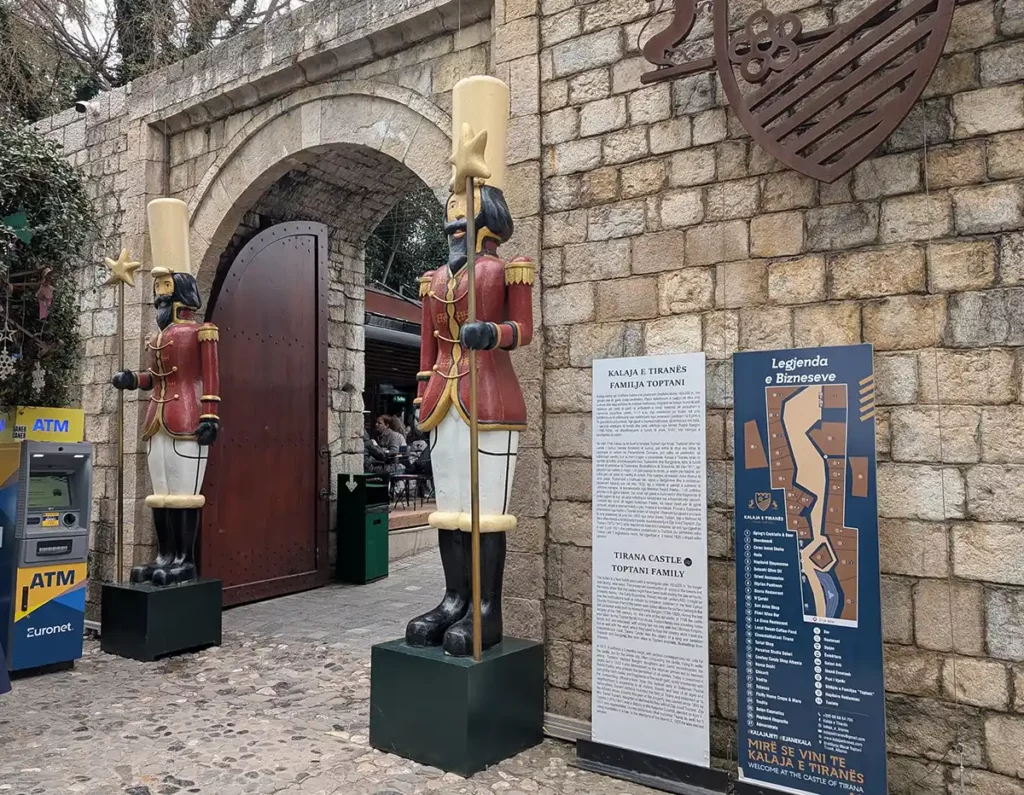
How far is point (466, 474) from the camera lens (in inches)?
134

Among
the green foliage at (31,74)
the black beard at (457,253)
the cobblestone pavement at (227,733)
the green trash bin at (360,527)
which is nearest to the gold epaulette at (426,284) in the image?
the black beard at (457,253)

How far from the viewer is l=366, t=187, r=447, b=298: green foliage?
14.6 meters

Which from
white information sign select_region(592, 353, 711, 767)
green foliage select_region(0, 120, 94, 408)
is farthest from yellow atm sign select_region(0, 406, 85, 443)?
white information sign select_region(592, 353, 711, 767)

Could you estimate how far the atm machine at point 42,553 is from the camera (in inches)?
184

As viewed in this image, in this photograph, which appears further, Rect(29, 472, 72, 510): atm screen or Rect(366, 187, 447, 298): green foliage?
Rect(366, 187, 447, 298): green foliage

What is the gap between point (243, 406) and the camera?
6.38 m

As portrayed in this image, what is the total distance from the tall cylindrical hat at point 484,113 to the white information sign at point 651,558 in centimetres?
96

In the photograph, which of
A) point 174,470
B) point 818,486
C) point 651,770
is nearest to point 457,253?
point 818,486

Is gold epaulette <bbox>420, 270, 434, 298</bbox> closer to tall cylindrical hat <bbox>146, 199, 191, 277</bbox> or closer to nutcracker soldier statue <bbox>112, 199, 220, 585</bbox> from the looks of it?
nutcracker soldier statue <bbox>112, 199, 220, 585</bbox>

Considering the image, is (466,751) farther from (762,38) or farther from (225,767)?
(762,38)

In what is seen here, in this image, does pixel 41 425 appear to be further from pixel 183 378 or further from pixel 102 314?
pixel 102 314

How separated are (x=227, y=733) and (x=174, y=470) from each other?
185 cm

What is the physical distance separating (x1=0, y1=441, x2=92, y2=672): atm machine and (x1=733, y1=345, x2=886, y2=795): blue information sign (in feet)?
12.7

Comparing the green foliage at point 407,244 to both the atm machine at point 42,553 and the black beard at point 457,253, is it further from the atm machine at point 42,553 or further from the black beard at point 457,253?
the black beard at point 457,253
